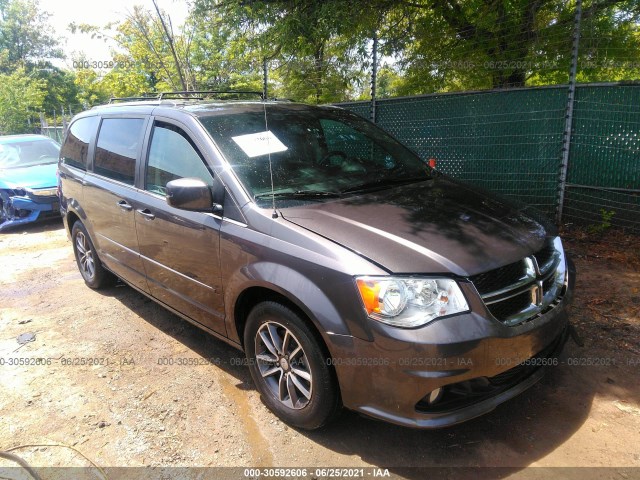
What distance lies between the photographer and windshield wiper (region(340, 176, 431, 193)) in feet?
10.0

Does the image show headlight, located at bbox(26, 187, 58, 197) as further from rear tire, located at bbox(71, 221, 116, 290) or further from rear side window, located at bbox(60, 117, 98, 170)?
rear tire, located at bbox(71, 221, 116, 290)

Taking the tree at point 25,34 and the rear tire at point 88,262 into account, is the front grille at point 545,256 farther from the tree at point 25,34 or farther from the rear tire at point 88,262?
the tree at point 25,34

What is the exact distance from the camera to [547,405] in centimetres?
278

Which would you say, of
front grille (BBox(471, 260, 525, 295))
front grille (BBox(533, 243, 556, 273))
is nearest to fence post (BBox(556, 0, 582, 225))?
front grille (BBox(533, 243, 556, 273))

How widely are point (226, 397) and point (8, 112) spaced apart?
2913 cm

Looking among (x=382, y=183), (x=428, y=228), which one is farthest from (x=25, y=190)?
(x=428, y=228)

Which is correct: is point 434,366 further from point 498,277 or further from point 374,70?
point 374,70

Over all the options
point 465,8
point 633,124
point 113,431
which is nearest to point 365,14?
point 465,8

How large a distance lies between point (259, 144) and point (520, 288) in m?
1.86

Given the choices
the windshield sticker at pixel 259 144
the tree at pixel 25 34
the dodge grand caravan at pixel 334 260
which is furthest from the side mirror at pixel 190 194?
the tree at pixel 25 34

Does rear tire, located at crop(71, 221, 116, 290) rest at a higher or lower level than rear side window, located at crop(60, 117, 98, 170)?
lower

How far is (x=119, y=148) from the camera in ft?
13.3

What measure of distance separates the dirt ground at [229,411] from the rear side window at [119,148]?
139 cm

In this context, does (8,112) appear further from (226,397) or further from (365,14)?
(226,397)
